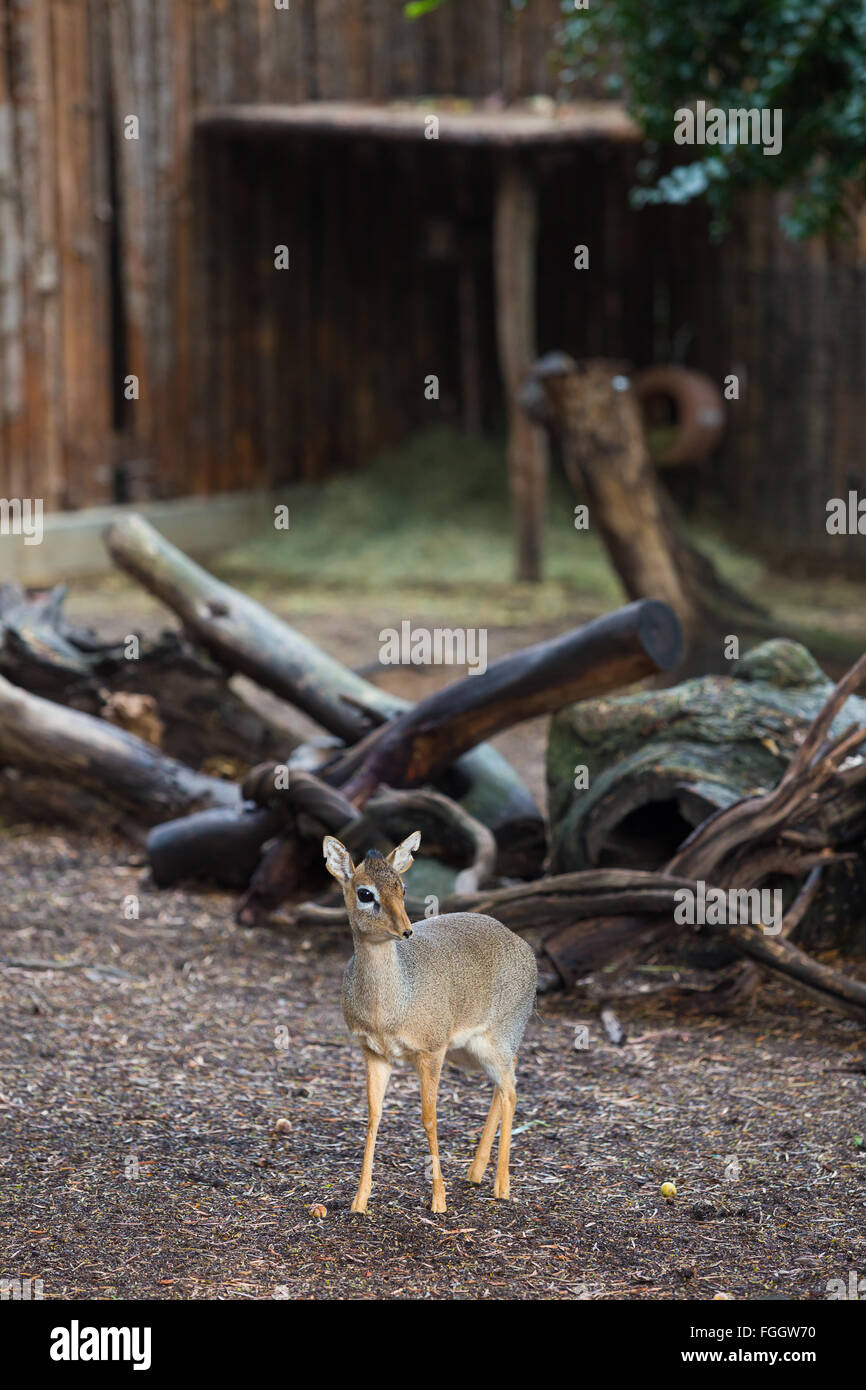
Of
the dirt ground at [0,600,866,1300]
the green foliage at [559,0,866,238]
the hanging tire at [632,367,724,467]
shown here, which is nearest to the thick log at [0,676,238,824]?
the dirt ground at [0,600,866,1300]

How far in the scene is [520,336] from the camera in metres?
12.0

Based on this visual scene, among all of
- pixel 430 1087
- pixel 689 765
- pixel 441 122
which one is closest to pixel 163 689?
pixel 689 765

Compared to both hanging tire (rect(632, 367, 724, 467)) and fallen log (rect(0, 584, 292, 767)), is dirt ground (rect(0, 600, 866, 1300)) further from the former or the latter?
hanging tire (rect(632, 367, 724, 467))

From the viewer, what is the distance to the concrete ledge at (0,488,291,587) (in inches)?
460

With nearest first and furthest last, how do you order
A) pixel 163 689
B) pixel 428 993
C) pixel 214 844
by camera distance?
1. pixel 428 993
2. pixel 214 844
3. pixel 163 689

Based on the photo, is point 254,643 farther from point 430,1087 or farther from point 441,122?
point 441,122

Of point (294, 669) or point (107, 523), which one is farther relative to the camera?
point (107, 523)

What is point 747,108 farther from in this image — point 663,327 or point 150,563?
point 663,327

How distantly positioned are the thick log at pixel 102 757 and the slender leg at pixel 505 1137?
2.94 meters

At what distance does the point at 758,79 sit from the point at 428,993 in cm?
622

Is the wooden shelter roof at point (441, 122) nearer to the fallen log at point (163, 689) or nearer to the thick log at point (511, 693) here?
the fallen log at point (163, 689)

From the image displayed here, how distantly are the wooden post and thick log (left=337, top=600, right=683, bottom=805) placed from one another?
6.71 metres

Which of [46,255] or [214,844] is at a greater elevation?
[46,255]

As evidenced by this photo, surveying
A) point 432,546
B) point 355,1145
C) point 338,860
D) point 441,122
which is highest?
point 441,122
